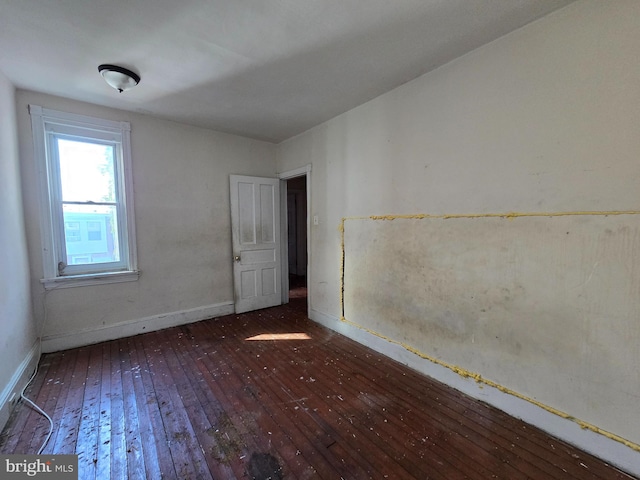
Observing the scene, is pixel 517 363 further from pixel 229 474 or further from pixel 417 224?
pixel 229 474

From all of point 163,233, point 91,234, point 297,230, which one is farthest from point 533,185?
point 297,230

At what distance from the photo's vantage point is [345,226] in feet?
10.6

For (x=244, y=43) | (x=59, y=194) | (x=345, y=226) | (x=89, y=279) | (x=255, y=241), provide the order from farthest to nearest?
1. (x=255, y=241)
2. (x=345, y=226)
3. (x=89, y=279)
4. (x=59, y=194)
5. (x=244, y=43)

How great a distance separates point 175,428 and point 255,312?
232cm

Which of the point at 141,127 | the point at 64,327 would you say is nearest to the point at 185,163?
the point at 141,127

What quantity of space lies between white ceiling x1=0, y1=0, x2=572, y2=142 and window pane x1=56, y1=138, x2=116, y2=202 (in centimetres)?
51

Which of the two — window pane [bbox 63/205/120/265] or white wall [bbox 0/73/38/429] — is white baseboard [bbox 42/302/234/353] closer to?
white wall [bbox 0/73/38/429]

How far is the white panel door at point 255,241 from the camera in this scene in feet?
13.1

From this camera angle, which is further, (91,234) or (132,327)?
(132,327)

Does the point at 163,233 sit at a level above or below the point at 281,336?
above

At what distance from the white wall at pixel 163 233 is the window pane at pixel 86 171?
24 centimetres

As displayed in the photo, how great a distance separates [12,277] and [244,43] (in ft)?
8.56

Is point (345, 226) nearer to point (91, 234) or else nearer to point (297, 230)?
point (91, 234)

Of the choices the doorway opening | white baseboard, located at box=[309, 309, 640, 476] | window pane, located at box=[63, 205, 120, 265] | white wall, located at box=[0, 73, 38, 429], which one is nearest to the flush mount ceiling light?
white wall, located at box=[0, 73, 38, 429]
